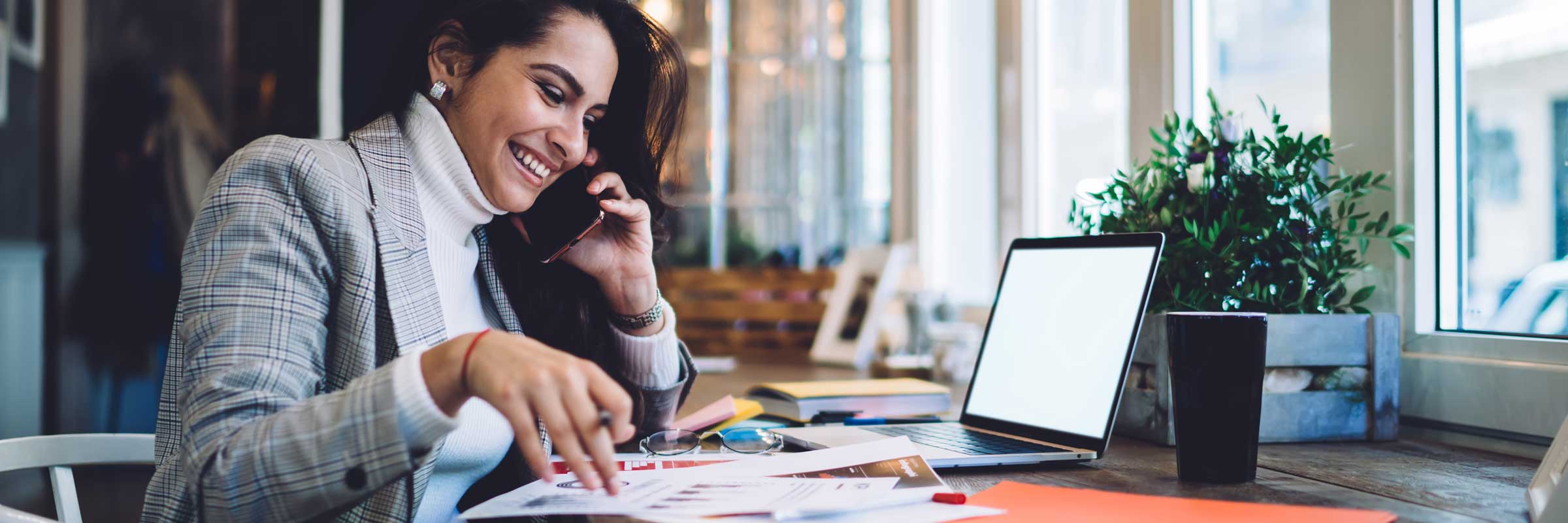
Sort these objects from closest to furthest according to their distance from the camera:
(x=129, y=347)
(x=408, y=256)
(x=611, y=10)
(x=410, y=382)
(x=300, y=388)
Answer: (x=410, y=382)
(x=300, y=388)
(x=408, y=256)
(x=611, y=10)
(x=129, y=347)

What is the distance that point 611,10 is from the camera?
135cm

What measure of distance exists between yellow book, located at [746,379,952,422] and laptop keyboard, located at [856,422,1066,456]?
106mm

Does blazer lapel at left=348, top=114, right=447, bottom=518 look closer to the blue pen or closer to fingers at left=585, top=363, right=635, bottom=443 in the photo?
fingers at left=585, top=363, right=635, bottom=443

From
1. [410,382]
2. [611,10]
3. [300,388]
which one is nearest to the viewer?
[410,382]

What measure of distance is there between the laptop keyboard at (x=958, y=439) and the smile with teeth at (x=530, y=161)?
0.49m

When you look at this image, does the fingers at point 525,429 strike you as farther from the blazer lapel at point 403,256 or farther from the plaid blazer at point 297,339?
the blazer lapel at point 403,256

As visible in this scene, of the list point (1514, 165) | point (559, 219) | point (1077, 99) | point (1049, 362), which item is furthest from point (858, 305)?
point (1514, 165)

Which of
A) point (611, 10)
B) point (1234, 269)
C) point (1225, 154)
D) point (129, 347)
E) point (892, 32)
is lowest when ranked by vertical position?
point (129, 347)

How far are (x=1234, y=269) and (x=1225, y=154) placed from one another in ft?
0.47

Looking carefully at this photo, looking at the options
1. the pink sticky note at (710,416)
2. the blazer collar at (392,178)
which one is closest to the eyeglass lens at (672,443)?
the pink sticky note at (710,416)

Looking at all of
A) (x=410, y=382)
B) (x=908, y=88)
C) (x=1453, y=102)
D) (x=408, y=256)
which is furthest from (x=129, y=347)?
(x=1453, y=102)

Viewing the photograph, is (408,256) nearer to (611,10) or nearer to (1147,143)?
(611,10)

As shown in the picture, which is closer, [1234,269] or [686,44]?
[1234,269]

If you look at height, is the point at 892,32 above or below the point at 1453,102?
above
